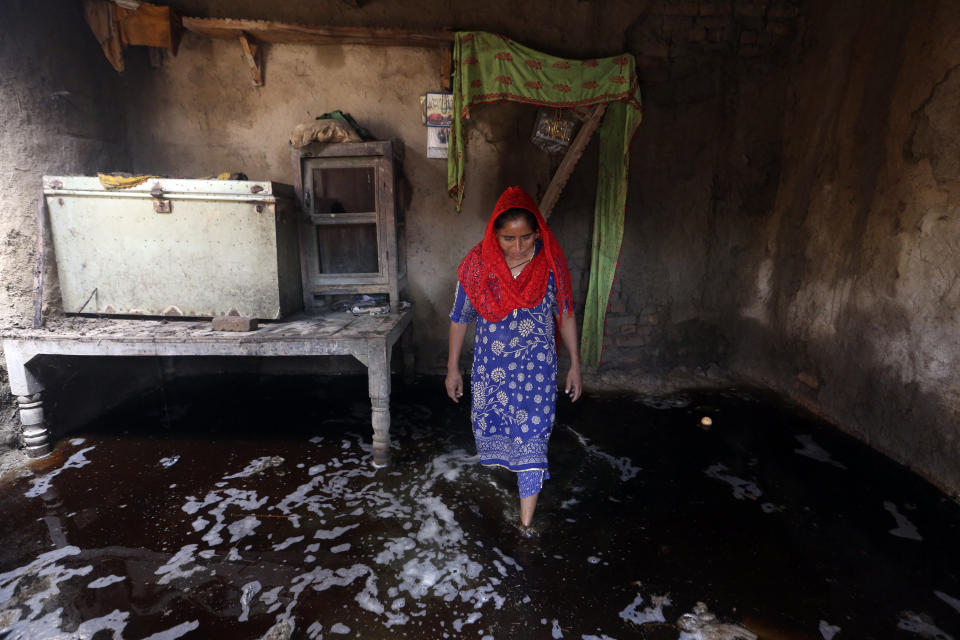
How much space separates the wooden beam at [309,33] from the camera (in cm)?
393

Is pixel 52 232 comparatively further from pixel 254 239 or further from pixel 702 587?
pixel 702 587

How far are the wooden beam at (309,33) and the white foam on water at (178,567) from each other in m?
3.98

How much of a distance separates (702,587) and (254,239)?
3462 millimetres

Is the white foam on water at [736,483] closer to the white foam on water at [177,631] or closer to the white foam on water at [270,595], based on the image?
the white foam on water at [270,595]

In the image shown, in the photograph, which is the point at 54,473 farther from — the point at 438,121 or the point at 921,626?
the point at 921,626

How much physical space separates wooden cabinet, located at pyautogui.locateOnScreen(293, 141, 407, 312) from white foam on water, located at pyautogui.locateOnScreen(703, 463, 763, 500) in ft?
9.29

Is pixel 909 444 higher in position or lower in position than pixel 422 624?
higher

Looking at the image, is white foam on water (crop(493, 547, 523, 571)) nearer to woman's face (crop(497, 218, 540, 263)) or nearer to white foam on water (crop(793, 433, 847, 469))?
woman's face (crop(497, 218, 540, 263))

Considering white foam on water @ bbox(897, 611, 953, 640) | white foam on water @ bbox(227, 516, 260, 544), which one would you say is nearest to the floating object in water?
white foam on water @ bbox(897, 611, 953, 640)

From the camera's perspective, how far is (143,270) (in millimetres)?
3350

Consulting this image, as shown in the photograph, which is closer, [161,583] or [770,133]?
[161,583]

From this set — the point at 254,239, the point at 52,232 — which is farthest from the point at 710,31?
the point at 52,232

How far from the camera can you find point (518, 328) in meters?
2.50

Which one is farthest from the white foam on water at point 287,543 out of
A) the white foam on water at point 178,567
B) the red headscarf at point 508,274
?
the red headscarf at point 508,274
